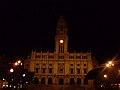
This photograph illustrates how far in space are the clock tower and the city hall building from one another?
73cm

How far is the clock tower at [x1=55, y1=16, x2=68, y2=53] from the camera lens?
325 ft

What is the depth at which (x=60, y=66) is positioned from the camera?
95.7 m

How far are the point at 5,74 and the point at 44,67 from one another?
4854 centimetres

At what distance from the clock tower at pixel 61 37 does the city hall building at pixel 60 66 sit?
73 cm

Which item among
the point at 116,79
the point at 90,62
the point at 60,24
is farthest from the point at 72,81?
the point at 116,79

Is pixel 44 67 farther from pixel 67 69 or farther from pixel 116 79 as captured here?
pixel 116 79

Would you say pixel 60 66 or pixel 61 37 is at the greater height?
pixel 61 37

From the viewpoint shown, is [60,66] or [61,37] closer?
[60,66]

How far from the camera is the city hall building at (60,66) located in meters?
93.5

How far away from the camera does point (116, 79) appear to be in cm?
4416

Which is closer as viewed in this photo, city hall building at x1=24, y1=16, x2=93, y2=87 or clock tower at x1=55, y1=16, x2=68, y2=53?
city hall building at x1=24, y1=16, x2=93, y2=87

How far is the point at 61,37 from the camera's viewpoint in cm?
10162

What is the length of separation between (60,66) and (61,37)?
1341cm

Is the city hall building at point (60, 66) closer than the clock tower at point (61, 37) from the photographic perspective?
Yes
